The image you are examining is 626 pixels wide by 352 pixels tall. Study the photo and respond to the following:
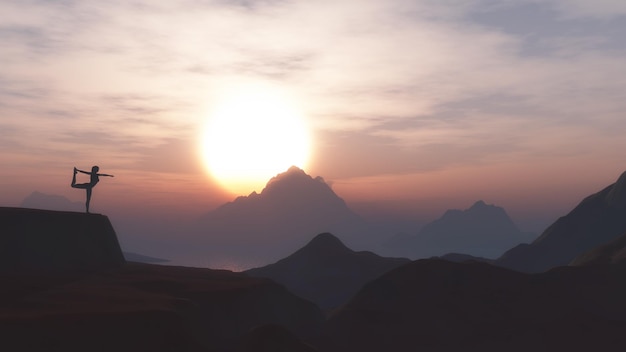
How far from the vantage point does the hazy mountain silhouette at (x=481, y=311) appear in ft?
257

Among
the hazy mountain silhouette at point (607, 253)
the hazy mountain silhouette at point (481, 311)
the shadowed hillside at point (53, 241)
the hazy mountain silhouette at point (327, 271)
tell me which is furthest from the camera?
the hazy mountain silhouette at point (327, 271)

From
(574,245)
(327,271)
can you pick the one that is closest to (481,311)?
(327,271)

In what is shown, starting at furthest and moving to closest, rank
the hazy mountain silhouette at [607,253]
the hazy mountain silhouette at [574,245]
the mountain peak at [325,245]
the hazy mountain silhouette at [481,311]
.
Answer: the hazy mountain silhouette at [574,245] < the mountain peak at [325,245] < the hazy mountain silhouette at [607,253] < the hazy mountain silhouette at [481,311]

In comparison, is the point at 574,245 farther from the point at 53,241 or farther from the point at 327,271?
the point at 53,241

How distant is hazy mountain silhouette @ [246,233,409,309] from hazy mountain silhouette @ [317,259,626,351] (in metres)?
59.9

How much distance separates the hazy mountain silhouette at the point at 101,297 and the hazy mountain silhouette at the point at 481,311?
1829cm

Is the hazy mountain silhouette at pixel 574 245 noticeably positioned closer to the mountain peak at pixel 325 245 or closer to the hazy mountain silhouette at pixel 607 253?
the mountain peak at pixel 325 245

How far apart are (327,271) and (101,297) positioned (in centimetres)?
12757

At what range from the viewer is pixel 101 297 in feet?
133

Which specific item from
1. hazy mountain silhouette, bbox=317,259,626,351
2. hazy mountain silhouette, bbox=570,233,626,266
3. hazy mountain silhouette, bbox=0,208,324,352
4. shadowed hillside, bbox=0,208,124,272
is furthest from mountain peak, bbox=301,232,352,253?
shadowed hillside, bbox=0,208,124,272

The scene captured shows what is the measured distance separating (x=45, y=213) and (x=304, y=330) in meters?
35.5

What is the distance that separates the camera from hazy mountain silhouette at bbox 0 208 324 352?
34000mm

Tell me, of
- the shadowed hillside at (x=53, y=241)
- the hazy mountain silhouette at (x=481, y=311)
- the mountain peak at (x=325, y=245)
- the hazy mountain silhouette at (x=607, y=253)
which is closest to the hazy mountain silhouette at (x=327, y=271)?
the mountain peak at (x=325, y=245)

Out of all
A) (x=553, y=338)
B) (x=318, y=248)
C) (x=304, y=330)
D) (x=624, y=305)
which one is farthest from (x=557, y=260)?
(x=304, y=330)
